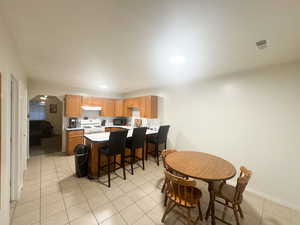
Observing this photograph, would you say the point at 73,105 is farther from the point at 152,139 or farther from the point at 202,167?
the point at 202,167

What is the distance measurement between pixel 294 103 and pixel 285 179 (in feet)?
4.34

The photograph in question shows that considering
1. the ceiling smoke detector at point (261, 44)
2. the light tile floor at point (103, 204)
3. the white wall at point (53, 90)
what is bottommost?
the light tile floor at point (103, 204)

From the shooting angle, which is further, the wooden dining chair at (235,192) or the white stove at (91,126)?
the white stove at (91,126)

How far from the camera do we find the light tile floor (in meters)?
1.73

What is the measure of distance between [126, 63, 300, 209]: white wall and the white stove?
3.49 metres

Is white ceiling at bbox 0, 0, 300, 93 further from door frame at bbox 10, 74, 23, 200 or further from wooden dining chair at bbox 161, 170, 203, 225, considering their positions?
wooden dining chair at bbox 161, 170, 203, 225

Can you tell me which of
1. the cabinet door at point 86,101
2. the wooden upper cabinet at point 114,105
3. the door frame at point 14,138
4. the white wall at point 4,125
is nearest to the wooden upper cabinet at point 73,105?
the wooden upper cabinet at point 114,105

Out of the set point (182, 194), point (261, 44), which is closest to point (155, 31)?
point (261, 44)

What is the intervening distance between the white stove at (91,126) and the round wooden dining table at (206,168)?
361 cm

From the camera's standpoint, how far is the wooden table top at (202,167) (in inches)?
62.1

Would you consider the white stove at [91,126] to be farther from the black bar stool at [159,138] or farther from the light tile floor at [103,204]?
the black bar stool at [159,138]

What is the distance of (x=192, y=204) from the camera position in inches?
59.7

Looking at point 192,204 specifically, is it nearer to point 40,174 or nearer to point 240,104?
point 240,104

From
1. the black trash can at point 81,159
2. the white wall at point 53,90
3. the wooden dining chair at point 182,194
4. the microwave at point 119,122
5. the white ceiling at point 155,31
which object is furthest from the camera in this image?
the microwave at point 119,122
